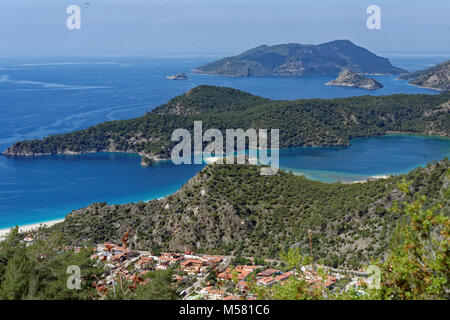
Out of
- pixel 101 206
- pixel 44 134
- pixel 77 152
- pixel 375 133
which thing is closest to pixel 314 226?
pixel 101 206

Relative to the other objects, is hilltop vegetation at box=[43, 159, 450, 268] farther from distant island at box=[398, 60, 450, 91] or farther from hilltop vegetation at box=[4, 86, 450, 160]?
distant island at box=[398, 60, 450, 91]

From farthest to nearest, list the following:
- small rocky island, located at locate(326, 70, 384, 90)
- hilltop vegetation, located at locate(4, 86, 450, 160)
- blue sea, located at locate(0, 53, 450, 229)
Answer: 1. small rocky island, located at locate(326, 70, 384, 90)
2. hilltop vegetation, located at locate(4, 86, 450, 160)
3. blue sea, located at locate(0, 53, 450, 229)

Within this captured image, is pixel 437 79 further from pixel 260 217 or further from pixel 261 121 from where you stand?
pixel 260 217

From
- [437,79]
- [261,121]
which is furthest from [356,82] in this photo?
[261,121]

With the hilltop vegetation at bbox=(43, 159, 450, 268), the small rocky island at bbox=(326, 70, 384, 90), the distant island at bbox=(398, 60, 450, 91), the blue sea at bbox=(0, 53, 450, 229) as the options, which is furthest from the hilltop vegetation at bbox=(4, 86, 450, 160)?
the distant island at bbox=(398, 60, 450, 91)

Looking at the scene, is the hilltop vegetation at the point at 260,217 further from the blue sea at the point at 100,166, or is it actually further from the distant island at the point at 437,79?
the distant island at the point at 437,79

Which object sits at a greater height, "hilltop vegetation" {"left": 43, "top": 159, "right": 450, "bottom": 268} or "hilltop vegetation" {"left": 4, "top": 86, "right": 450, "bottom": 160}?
"hilltop vegetation" {"left": 4, "top": 86, "right": 450, "bottom": 160}

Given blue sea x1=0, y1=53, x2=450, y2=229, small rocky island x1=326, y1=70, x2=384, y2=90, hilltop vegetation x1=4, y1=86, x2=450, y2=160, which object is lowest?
blue sea x1=0, y1=53, x2=450, y2=229
